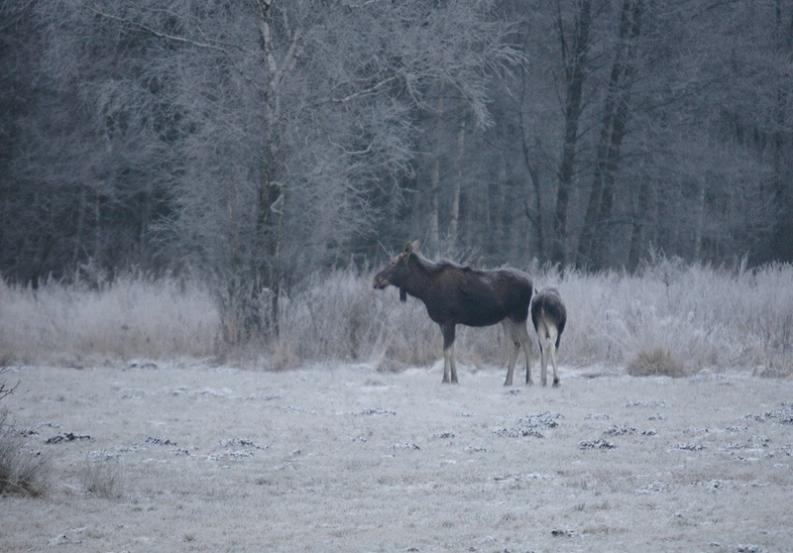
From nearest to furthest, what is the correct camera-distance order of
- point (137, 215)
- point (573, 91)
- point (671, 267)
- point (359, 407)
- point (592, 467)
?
point (592, 467)
point (359, 407)
point (671, 267)
point (573, 91)
point (137, 215)

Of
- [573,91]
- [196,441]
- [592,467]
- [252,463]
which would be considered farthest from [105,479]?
[573,91]

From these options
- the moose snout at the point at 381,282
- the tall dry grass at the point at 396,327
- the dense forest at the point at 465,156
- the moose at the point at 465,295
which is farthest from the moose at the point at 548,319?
the dense forest at the point at 465,156

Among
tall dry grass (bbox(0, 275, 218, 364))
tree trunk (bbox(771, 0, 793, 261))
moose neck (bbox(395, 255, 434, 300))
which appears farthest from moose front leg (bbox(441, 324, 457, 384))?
tree trunk (bbox(771, 0, 793, 261))

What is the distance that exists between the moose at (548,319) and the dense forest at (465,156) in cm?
554

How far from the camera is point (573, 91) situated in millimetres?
31578

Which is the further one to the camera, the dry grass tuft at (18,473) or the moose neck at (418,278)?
the moose neck at (418,278)

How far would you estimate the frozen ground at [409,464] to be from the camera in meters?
6.96

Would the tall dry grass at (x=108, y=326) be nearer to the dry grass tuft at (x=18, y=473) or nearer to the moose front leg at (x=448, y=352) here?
the moose front leg at (x=448, y=352)

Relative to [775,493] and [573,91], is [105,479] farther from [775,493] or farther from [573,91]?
[573,91]

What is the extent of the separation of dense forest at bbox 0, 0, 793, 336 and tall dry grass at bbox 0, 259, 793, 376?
5.39ft

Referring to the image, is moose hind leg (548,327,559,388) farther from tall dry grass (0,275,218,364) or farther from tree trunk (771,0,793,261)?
tree trunk (771,0,793,261)

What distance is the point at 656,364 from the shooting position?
16.1 meters

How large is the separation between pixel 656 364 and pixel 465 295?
3.03m

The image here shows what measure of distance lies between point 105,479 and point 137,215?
90.5ft
